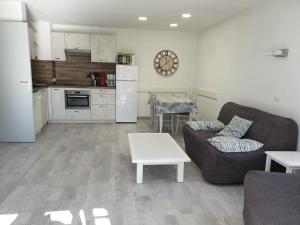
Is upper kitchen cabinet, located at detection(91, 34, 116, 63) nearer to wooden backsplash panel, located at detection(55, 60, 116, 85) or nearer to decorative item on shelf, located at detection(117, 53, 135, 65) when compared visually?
decorative item on shelf, located at detection(117, 53, 135, 65)

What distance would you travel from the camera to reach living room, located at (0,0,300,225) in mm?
2428

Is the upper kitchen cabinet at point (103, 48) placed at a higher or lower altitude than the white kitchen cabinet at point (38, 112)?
higher

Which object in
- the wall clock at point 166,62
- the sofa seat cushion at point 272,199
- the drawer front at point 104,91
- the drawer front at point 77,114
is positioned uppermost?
the wall clock at point 166,62

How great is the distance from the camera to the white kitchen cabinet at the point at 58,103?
5918 millimetres

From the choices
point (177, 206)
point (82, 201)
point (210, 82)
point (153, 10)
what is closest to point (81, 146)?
point (82, 201)

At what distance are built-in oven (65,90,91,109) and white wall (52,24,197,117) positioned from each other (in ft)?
4.97

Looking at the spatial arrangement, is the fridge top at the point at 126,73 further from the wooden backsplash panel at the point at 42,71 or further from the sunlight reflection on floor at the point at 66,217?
the sunlight reflection on floor at the point at 66,217

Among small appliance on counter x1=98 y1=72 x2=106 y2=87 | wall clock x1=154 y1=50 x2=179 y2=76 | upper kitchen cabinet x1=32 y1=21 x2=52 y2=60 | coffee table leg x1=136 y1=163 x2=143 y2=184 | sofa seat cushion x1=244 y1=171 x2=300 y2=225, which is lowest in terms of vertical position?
coffee table leg x1=136 y1=163 x2=143 y2=184

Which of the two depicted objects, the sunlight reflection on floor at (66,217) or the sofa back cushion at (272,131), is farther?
the sofa back cushion at (272,131)

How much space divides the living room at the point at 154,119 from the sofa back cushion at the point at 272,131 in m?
→ 0.01

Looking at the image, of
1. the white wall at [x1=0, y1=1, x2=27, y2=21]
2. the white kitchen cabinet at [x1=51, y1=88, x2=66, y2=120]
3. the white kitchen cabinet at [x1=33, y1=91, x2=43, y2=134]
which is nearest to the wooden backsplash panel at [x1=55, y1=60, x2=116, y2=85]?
the white kitchen cabinet at [x1=51, y1=88, x2=66, y2=120]

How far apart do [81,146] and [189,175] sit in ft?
6.95

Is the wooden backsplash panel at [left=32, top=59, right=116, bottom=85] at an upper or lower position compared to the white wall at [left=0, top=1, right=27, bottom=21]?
lower

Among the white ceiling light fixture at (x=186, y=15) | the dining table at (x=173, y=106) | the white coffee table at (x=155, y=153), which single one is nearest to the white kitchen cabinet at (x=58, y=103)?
the dining table at (x=173, y=106)
